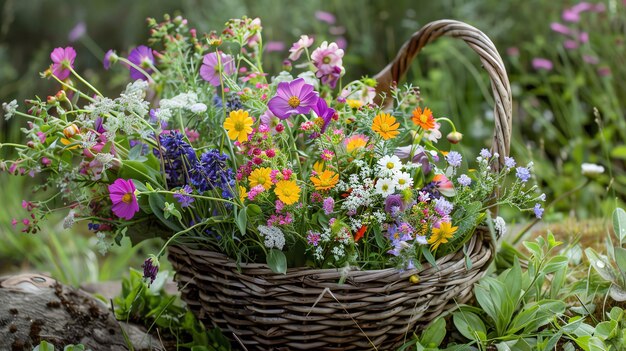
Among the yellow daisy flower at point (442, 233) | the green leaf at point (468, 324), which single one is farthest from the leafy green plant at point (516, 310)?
the yellow daisy flower at point (442, 233)

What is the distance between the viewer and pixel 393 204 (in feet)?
3.31

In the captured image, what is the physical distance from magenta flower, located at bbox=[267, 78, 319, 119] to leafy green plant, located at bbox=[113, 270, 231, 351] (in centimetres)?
43

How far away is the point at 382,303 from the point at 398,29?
2.19m

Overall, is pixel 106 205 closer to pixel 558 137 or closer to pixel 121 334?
pixel 121 334

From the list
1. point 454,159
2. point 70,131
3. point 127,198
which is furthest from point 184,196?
point 454,159

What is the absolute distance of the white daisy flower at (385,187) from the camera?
0.99 m

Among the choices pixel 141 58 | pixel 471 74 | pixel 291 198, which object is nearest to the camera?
pixel 291 198

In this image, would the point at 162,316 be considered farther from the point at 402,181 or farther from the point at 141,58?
the point at 402,181

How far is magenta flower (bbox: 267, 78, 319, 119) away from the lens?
101 centimetres

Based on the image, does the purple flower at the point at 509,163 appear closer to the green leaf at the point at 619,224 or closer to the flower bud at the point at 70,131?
the green leaf at the point at 619,224

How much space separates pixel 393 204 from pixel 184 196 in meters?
0.30

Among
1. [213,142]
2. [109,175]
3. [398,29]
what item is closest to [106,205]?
[109,175]

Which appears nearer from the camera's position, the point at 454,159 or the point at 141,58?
the point at 454,159

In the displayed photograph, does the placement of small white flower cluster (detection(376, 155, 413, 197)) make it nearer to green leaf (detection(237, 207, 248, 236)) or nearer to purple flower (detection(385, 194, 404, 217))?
purple flower (detection(385, 194, 404, 217))
